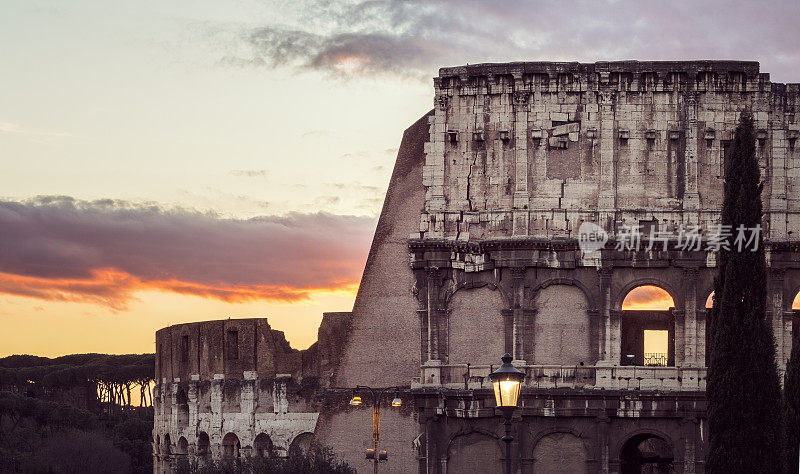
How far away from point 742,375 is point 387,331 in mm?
11140

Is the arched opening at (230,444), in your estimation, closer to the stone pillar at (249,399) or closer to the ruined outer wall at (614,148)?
the stone pillar at (249,399)

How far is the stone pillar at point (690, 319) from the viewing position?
34719mm

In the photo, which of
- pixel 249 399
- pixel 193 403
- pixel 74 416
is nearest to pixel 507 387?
pixel 249 399

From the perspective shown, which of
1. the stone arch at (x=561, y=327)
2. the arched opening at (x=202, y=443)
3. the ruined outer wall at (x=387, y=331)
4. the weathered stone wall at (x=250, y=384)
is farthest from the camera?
the arched opening at (x=202, y=443)

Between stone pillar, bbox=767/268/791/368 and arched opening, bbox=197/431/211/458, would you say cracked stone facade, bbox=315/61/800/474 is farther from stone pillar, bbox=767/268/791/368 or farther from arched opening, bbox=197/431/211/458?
arched opening, bbox=197/431/211/458

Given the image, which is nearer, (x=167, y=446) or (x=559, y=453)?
(x=559, y=453)

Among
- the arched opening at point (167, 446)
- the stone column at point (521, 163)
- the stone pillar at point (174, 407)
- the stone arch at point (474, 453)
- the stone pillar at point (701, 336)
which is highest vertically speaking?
the stone column at point (521, 163)

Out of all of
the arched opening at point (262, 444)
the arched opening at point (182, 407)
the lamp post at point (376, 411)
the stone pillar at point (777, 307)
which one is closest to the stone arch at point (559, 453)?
the lamp post at point (376, 411)

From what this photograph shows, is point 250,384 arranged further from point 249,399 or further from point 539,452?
point 539,452

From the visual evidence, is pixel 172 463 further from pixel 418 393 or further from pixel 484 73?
pixel 484 73

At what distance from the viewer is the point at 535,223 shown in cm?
3556

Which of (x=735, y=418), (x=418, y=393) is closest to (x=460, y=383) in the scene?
(x=418, y=393)

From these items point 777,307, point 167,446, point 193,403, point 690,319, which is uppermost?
point 777,307

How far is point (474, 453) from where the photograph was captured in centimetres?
3547
